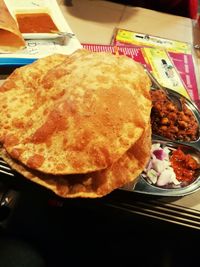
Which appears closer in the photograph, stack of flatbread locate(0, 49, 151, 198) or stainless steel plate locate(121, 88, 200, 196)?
stack of flatbread locate(0, 49, 151, 198)

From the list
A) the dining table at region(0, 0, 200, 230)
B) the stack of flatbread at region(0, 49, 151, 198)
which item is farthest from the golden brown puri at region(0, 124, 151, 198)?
the dining table at region(0, 0, 200, 230)

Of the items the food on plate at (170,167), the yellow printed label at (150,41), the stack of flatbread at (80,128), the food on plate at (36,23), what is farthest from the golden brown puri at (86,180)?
the yellow printed label at (150,41)

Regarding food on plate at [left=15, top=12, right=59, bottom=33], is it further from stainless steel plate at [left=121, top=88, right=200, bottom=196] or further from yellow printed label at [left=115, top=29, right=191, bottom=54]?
stainless steel plate at [left=121, top=88, right=200, bottom=196]

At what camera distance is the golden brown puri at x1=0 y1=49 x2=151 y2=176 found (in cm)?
100

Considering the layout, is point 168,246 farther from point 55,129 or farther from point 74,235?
point 55,129

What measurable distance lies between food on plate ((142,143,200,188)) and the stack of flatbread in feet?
0.45

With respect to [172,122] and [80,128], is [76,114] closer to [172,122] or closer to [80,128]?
[80,128]

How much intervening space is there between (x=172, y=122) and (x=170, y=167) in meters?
0.21

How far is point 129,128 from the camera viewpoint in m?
1.05

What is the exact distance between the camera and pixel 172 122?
1413mm

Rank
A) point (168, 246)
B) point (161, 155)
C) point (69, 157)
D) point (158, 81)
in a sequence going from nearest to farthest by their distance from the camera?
point (69, 157)
point (161, 155)
point (158, 81)
point (168, 246)

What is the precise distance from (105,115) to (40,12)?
3.74 ft

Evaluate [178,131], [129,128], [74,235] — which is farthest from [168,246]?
[129,128]

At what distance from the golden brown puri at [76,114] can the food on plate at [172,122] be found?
223 millimetres
